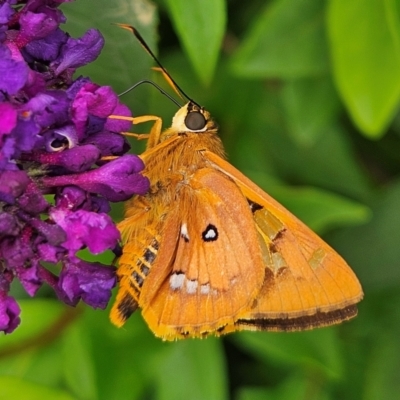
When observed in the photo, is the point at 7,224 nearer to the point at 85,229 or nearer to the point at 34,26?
the point at 85,229

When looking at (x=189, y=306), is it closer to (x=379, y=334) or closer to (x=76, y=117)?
(x=76, y=117)

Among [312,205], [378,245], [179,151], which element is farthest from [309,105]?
[179,151]

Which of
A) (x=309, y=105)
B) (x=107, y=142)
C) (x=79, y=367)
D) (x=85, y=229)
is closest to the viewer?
(x=85, y=229)

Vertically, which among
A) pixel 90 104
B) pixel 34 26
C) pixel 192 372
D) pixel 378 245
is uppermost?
pixel 34 26

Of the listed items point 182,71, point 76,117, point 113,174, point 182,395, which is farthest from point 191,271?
point 182,71

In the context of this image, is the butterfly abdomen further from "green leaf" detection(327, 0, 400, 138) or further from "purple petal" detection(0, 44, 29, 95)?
"green leaf" detection(327, 0, 400, 138)

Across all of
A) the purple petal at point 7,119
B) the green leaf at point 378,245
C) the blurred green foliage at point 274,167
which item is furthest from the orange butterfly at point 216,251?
the green leaf at point 378,245

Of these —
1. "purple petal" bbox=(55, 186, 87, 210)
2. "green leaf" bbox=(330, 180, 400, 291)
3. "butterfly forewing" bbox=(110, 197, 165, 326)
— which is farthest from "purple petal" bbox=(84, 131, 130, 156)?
"green leaf" bbox=(330, 180, 400, 291)
